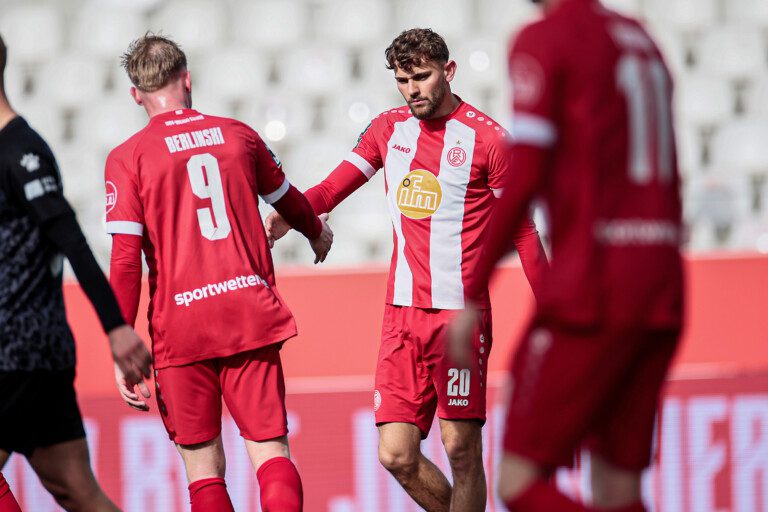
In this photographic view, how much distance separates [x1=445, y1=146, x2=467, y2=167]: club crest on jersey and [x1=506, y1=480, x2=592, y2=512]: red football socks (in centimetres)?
208

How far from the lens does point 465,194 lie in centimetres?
470

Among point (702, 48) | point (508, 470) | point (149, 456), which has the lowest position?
point (149, 456)

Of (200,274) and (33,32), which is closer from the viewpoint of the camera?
(200,274)

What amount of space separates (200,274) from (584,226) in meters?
1.75

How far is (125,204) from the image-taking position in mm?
4051

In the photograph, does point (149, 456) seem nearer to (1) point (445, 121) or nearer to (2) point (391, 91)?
(1) point (445, 121)

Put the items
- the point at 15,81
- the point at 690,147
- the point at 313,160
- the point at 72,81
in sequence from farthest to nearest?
the point at 15,81 < the point at 72,81 < the point at 690,147 < the point at 313,160

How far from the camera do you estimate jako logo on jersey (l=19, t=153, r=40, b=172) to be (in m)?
3.31

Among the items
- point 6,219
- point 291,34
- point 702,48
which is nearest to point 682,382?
point 6,219

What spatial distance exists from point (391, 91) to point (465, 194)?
4.76 m

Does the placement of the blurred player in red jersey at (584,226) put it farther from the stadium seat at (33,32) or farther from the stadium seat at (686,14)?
the stadium seat at (33,32)

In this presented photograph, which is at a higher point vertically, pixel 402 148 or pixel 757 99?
pixel 757 99

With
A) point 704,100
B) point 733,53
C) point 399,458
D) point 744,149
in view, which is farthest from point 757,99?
point 399,458

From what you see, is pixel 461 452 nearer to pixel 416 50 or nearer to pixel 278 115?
pixel 416 50
